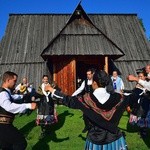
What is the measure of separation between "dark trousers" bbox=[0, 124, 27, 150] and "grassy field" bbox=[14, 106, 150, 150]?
276cm

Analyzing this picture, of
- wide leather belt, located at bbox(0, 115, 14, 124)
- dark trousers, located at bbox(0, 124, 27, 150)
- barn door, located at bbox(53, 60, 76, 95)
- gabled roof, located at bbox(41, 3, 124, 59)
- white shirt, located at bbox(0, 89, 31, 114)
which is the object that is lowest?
dark trousers, located at bbox(0, 124, 27, 150)

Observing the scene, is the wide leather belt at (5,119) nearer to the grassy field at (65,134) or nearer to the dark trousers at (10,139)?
the dark trousers at (10,139)

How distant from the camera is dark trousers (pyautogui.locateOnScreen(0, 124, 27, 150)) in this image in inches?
246

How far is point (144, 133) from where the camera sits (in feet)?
32.3

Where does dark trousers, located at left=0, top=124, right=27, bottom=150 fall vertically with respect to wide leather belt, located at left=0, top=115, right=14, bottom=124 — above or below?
below

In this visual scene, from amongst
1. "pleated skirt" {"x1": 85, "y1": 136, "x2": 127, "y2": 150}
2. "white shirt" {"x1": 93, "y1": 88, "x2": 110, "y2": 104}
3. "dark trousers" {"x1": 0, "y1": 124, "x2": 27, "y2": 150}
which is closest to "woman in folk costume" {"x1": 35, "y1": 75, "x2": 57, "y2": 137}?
"dark trousers" {"x1": 0, "y1": 124, "x2": 27, "y2": 150}

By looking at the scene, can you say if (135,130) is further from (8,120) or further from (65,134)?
(8,120)

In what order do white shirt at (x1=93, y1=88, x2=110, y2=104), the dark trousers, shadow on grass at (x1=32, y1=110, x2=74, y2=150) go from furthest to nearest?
1. shadow on grass at (x1=32, y1=110, x2=74, y2=150)
2. the dark trousers
3. white shirt at (x1=93, y1=88, x2=110, y2=104)

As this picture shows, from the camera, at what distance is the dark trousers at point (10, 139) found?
6.25 meters

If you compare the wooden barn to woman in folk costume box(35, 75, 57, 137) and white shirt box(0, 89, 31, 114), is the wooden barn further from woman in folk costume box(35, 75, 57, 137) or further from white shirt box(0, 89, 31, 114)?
white shirt box(0, 89, 31, 114)

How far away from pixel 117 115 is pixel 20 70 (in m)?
15.1

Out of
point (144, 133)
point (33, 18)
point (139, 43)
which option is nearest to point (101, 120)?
point (144, 133)

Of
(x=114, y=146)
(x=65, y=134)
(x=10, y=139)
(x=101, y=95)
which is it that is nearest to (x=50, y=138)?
(x=65, y=134)

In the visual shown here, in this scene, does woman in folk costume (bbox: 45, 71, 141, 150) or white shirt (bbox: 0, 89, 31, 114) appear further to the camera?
white shirt (bbox: 0, 89, 31, 114)
